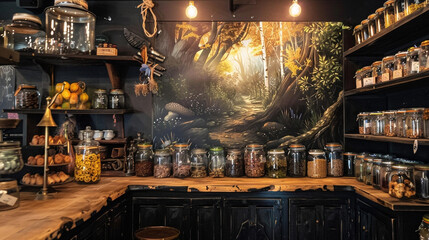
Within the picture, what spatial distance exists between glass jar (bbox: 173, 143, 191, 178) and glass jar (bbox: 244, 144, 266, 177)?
55cm

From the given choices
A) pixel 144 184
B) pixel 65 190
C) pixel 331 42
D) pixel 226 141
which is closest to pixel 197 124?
pixel 226 141

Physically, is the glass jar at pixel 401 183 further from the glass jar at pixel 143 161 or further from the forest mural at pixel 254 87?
the glass jar at pixel 143 161

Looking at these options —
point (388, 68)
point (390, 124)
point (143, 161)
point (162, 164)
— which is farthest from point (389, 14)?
point (143, 161)

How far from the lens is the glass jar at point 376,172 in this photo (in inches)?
97.3

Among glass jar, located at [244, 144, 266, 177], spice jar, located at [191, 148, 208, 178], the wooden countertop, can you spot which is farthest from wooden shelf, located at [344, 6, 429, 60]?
spice jar, located at [191, 148, 208, 178]

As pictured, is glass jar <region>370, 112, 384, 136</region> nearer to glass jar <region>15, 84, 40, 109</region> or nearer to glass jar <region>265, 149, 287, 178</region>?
glass jar <region>265, 149, 287, 178</region>

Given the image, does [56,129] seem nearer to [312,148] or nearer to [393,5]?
[312,148]

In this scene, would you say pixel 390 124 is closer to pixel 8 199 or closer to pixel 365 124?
pixel 365 124

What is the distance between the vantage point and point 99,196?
86.7 inches

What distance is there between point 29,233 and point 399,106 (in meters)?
2.99

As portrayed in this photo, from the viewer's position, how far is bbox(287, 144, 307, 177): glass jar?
2.98m

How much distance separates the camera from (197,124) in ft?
10.9

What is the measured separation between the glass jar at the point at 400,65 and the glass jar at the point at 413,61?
0.21ft

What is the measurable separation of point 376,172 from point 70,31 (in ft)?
9.97
